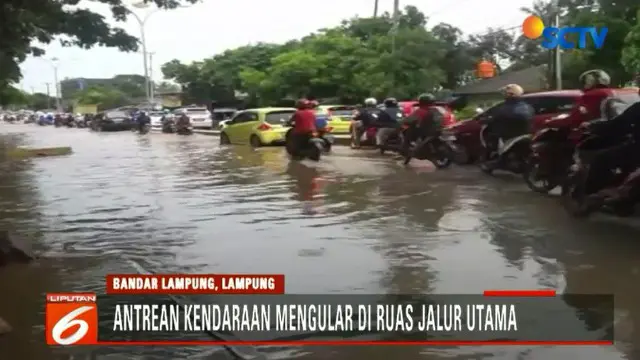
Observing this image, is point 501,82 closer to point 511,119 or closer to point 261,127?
point 261,127

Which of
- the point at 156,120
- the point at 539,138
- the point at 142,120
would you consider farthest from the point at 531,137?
the point at 156,120

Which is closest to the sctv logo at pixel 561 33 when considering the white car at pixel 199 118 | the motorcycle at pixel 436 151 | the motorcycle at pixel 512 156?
the motorcycle at pixel 436 151

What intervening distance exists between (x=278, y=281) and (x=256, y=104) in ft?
131

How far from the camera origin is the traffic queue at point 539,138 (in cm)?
825

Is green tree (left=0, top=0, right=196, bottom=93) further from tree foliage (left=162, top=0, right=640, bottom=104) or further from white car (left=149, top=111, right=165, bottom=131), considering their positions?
white car (left=149, top=111, right=165, bottom=131)

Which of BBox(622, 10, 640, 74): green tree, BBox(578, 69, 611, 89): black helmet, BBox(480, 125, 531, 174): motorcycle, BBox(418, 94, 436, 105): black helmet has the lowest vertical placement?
BBox(480, 125, 531, 174): motorcycle

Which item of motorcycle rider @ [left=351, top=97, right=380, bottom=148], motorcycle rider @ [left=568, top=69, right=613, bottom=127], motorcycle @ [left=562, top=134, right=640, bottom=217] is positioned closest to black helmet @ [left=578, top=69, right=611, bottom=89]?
motorcycle rider @ [left=568, top=69, right=613, bottom=127]

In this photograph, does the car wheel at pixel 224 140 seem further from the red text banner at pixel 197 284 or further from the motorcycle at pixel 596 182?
the red text banner at pixel 197 284

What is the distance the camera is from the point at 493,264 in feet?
21.2

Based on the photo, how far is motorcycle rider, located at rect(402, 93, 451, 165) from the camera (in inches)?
611

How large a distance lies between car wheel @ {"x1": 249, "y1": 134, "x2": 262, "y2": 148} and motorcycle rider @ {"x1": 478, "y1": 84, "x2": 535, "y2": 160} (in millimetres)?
11501

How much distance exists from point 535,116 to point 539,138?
3.16 m

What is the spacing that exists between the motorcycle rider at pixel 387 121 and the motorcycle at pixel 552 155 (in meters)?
7.84

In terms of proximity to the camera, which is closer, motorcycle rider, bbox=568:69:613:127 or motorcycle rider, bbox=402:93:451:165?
motorcycle rider, bbox=568:69:613:127
